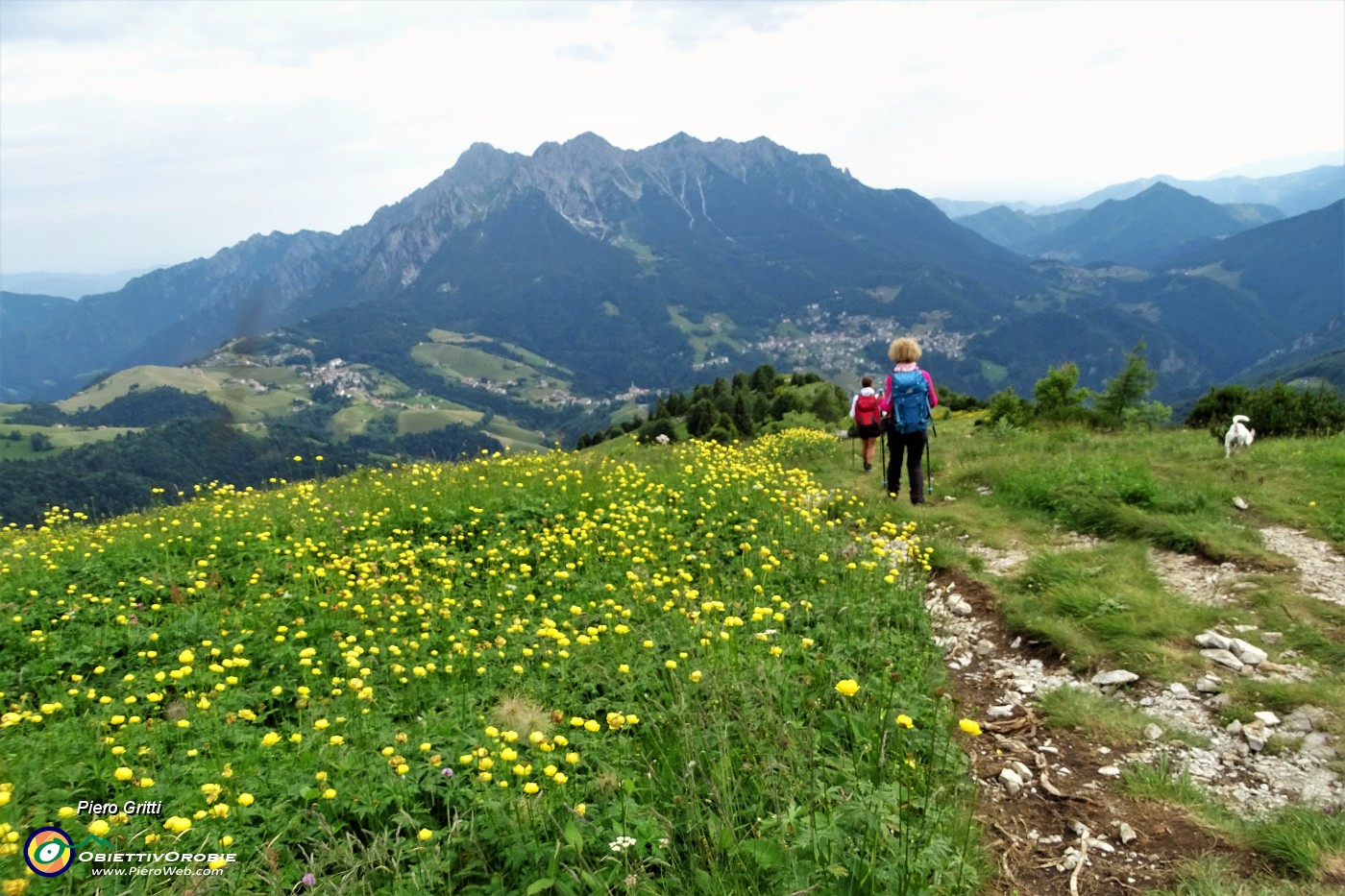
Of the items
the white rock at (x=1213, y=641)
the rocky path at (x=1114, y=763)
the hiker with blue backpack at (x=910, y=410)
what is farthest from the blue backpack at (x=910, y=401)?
the white rock at (x=1213, y=641)

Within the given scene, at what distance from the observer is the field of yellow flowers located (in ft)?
11.5

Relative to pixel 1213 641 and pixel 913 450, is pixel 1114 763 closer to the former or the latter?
pixel 1213 641

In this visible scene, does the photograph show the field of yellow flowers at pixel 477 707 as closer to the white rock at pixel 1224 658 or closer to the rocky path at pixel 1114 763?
the rocky path at pixel 1114 763

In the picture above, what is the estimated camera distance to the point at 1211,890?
12.1 feet

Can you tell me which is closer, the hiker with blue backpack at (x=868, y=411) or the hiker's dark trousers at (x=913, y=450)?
the hiker's dark trousers at (x=913, y=450)

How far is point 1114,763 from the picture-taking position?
202 inches

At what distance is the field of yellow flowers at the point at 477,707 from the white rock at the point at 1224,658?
2.54 meters

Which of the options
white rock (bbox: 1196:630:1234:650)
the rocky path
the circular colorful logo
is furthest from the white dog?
the circular colorful logo

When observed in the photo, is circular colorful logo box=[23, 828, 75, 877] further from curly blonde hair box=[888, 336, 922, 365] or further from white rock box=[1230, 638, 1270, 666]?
curly blonde hair box=[888, 336, 922, 365]

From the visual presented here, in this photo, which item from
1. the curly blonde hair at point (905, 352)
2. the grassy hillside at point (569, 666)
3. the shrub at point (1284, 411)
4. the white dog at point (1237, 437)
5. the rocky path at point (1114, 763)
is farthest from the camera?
the shrub at point (1284, 411)

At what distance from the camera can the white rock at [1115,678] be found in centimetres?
620

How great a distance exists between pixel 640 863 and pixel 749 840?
0.54 meters

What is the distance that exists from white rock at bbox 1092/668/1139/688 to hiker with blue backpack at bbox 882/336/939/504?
6.40m

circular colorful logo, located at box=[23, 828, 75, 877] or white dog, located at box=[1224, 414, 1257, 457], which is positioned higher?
circular colorful logo, located at box=[23, 828, 75, 877]
